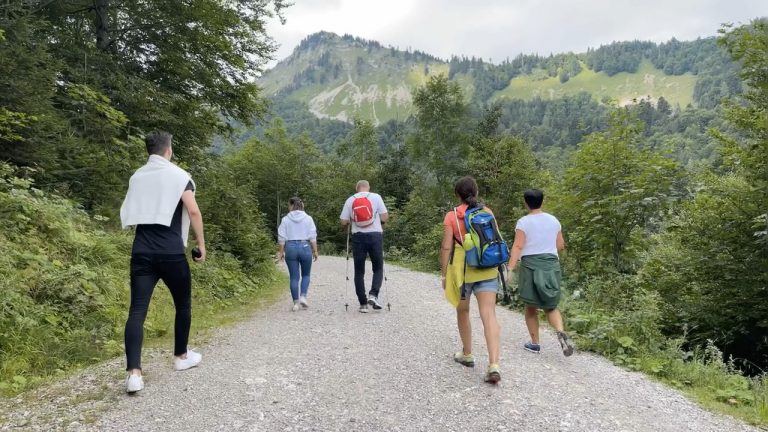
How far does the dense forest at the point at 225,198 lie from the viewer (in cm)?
600

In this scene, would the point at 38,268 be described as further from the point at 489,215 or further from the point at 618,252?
the point at 618,252

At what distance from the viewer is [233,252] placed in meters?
12.2

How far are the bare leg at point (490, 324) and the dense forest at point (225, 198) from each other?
82.0 inches

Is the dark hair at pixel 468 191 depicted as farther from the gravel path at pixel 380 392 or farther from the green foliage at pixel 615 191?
the green foliage at pixel 615 191

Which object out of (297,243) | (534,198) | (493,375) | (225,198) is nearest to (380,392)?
(493,375)

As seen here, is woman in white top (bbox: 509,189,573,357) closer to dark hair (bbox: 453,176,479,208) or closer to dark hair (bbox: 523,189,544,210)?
dark hair (bbox: 523,189,544,210)

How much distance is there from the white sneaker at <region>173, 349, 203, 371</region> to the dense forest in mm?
1164

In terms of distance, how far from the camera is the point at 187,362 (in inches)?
192

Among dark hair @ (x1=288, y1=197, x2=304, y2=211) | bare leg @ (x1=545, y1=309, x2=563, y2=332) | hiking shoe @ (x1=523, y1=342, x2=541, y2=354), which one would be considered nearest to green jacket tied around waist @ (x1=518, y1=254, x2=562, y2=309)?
bare leg @ (x1=545, y1=309, x2=563, y2=332)

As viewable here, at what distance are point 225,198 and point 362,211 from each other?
6072 mm

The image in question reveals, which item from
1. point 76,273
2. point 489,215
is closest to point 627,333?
point 489,215

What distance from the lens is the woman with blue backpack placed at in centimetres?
480

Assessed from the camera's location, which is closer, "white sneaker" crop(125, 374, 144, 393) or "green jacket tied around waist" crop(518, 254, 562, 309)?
"white sneaker" crop(125, 374, 144, 393)

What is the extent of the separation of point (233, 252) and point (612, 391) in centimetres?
965
